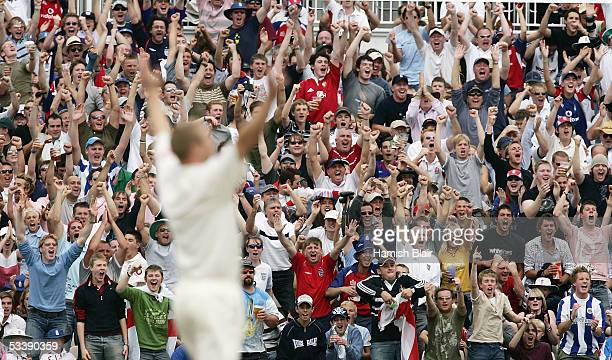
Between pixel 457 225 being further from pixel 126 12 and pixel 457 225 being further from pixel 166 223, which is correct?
pixel 126 12

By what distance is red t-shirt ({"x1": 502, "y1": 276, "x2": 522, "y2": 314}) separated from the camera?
18.0 metres

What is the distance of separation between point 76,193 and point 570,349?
5.87 metres

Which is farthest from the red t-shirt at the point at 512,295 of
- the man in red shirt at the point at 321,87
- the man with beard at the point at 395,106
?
the man in red shirt at the point at 321,87

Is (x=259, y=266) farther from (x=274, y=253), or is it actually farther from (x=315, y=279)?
(x=315, y=279)

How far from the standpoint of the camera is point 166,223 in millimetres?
17438

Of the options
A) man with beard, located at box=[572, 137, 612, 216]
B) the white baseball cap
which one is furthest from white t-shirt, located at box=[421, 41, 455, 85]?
the white baseball cap

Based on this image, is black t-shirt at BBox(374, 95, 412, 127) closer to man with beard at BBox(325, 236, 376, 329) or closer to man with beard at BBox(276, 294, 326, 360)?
man with beard at BBox(325, 236, 376, 329)

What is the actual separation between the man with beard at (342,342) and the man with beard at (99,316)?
86.0 inches

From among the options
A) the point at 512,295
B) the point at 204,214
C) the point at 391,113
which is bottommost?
the point at 512,295

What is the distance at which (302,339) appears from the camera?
16859mm

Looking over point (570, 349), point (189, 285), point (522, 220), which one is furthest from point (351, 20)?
point (189, 285)

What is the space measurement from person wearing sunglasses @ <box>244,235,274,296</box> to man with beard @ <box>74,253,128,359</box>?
1.51 meters

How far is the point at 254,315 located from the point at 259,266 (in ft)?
2.27

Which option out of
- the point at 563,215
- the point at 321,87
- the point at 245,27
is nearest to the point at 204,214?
the point at 563,215
